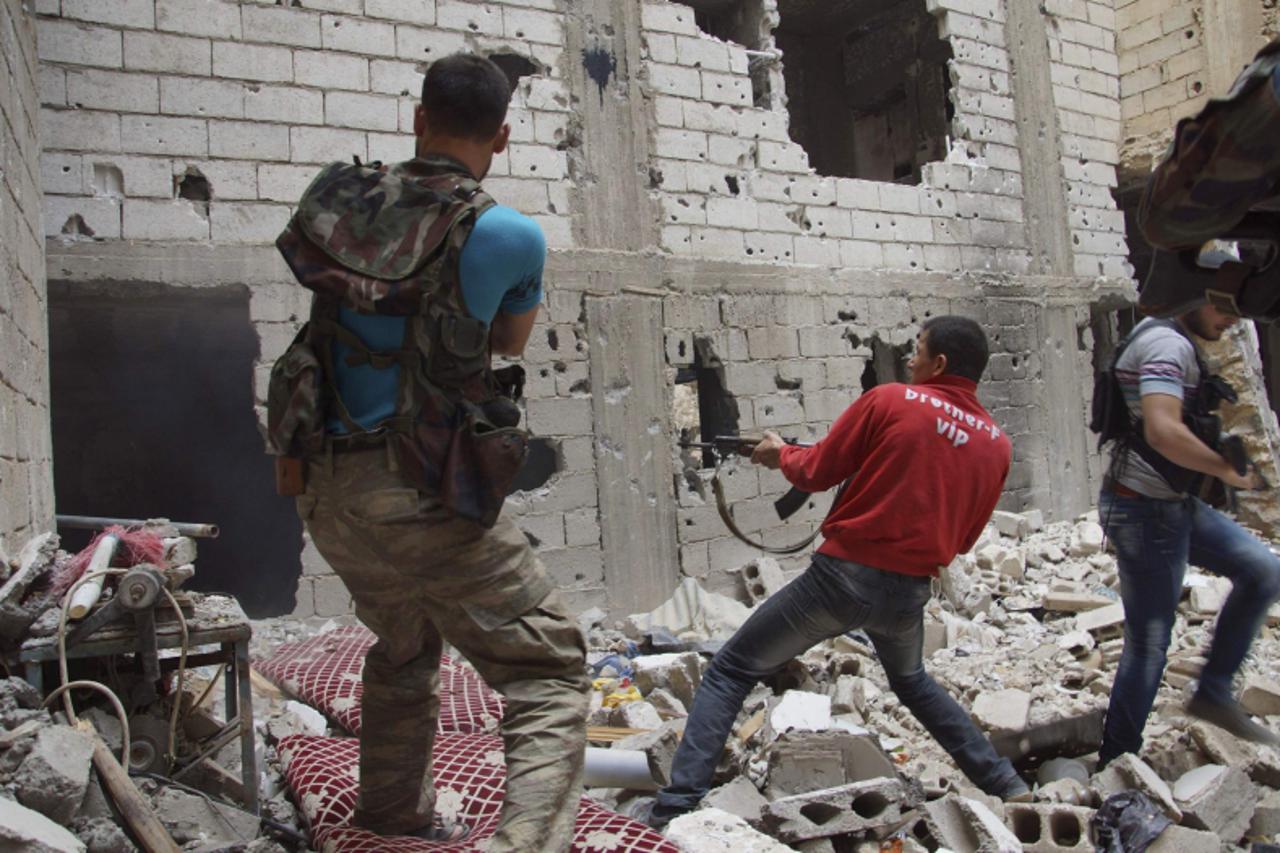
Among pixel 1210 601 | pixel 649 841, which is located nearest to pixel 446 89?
pixel 649 841

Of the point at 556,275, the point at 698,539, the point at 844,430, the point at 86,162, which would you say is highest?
the point at 86,162

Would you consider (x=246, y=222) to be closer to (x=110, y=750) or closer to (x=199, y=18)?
(x=199, y=18)

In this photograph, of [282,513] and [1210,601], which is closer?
[1210,601]

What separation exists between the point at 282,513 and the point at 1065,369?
7.03m

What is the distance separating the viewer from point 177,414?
824 centimetres

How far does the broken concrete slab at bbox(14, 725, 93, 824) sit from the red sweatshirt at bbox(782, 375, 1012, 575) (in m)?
1.99

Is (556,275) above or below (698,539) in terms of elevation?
above

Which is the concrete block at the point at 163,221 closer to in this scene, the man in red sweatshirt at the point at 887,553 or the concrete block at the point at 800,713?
the man in red sweatshirt at the point at 887,553

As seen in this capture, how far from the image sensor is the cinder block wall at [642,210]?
16.5ft

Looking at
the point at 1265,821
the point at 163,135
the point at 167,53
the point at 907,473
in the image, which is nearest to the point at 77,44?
the point at 167,53

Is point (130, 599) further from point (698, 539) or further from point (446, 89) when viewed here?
point (698, 539)

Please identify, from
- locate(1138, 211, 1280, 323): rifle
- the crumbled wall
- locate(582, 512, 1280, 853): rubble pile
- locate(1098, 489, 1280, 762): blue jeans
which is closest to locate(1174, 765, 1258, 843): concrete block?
locate(582, 512, 1280, 853): rubble pile

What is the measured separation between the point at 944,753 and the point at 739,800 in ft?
4.45

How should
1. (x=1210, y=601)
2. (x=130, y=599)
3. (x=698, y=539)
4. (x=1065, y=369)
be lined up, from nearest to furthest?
(x=130, y=599), (x=1210, y=601), (x=698, y=539), (x=1065, y=369)
